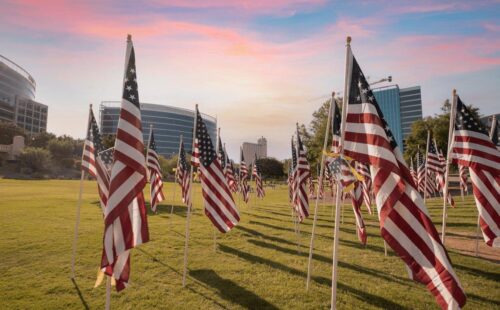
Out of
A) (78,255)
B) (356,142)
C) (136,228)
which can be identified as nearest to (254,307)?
(136,228)

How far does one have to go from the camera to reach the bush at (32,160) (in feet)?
254

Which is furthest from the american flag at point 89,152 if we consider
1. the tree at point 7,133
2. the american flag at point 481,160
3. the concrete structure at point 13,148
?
the tree at point 7,133

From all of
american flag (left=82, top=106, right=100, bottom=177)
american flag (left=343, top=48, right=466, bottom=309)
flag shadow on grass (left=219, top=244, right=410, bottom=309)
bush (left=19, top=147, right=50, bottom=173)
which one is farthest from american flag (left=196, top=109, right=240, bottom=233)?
bush (left=19, top=147, right=50, bottom=173)

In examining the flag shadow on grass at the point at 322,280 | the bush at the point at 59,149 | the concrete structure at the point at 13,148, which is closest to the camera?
the flag shadow on grass at the point at 322,280

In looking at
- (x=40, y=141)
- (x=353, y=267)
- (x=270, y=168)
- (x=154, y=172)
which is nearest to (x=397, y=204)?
(x=353, y=267)

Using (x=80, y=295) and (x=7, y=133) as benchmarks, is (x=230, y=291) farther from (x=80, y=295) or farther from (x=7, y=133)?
(x=7, y=133)

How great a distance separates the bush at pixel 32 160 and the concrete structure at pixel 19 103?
58.2m

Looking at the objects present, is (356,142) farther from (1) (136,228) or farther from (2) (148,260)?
(2) (148,260)

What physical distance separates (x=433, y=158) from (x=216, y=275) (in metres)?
15.7

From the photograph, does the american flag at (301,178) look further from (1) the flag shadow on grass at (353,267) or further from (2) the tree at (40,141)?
(2) the tree at (40,141)

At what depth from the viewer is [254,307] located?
28.9 ft

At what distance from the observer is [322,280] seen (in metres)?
11.1

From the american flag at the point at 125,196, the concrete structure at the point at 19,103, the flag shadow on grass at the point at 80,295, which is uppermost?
the concrete structure at the point at 19,103

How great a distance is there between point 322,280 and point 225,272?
356 cm
